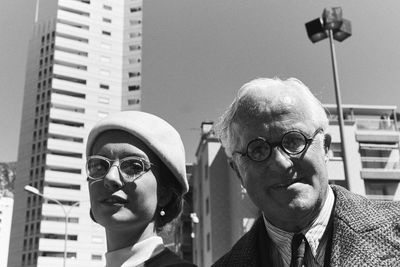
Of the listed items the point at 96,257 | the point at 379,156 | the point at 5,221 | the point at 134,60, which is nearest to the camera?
the point at 379,156

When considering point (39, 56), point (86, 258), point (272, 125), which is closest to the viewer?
point (272, 125)

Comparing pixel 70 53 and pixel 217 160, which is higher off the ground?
pixel 70 53

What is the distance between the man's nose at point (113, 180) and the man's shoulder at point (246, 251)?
2.00 ft

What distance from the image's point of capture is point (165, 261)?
88.0 inches

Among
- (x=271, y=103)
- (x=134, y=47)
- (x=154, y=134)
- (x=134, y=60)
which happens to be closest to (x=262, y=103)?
(x=271, y=103)

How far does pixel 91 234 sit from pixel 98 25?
38.6 meters

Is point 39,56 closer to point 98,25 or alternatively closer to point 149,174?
point 98,25

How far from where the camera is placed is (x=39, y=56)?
98.7 m

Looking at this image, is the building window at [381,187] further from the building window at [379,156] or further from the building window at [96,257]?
the building window at [96,257]

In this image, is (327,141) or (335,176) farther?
(335,176)

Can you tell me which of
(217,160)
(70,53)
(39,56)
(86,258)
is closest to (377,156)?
(217,160)

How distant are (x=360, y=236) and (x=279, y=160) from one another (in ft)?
1.47

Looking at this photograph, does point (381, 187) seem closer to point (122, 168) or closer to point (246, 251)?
point (246, 251)

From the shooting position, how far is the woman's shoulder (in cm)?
219
